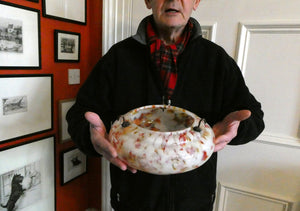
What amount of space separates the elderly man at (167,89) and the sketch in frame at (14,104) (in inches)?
10.6

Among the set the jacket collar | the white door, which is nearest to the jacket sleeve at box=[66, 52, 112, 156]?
the jacket collar

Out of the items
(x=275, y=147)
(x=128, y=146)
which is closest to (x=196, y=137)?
(x=128, y=146)

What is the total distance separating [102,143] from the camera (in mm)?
571

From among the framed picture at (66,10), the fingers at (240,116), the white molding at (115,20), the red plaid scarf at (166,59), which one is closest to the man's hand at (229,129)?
the fingers at (240,116)

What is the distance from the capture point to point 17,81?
91 centimetres

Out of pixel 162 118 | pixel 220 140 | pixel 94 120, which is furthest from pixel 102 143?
pixel 220 140

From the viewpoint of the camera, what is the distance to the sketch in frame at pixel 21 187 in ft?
3.11

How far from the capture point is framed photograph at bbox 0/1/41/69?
0.84 m

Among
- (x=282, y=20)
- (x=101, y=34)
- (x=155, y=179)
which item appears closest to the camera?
(x=155, y=179)

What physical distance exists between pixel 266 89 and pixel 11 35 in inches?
40.9

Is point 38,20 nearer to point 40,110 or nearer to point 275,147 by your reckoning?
point 40,110

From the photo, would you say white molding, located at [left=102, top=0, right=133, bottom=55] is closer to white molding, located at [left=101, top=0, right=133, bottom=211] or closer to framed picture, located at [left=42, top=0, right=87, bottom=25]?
white molding, located at [left=101, top=0, right=133, bottom=211]

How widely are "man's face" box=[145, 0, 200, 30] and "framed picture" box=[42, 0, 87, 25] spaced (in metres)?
0.50

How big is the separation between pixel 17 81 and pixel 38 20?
27 cm
